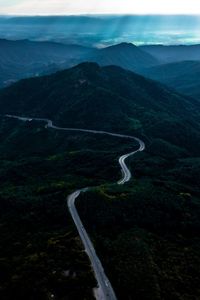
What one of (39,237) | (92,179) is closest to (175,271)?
(39,237)

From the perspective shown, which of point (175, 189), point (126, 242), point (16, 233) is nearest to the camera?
point (126, 242)

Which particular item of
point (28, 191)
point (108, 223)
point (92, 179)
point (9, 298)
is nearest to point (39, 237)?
point (108, 223)

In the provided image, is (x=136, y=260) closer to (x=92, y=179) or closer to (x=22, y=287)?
(x=22, y=287)

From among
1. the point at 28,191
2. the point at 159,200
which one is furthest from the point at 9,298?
the point at 28,191

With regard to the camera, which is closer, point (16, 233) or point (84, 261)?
point (84, 261)

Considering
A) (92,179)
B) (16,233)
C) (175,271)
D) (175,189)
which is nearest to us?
(175,271)

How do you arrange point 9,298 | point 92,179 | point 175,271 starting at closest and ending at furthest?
1. point 9,298
2. point 175,271
3. point 92,179

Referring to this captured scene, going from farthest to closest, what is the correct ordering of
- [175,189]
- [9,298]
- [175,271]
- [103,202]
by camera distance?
[175,189] → [103,202] → [175,271] → [9,298]

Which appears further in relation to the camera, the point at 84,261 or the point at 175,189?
the point at 175,189

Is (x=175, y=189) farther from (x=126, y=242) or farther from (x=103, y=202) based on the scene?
(x=126, y=242)
